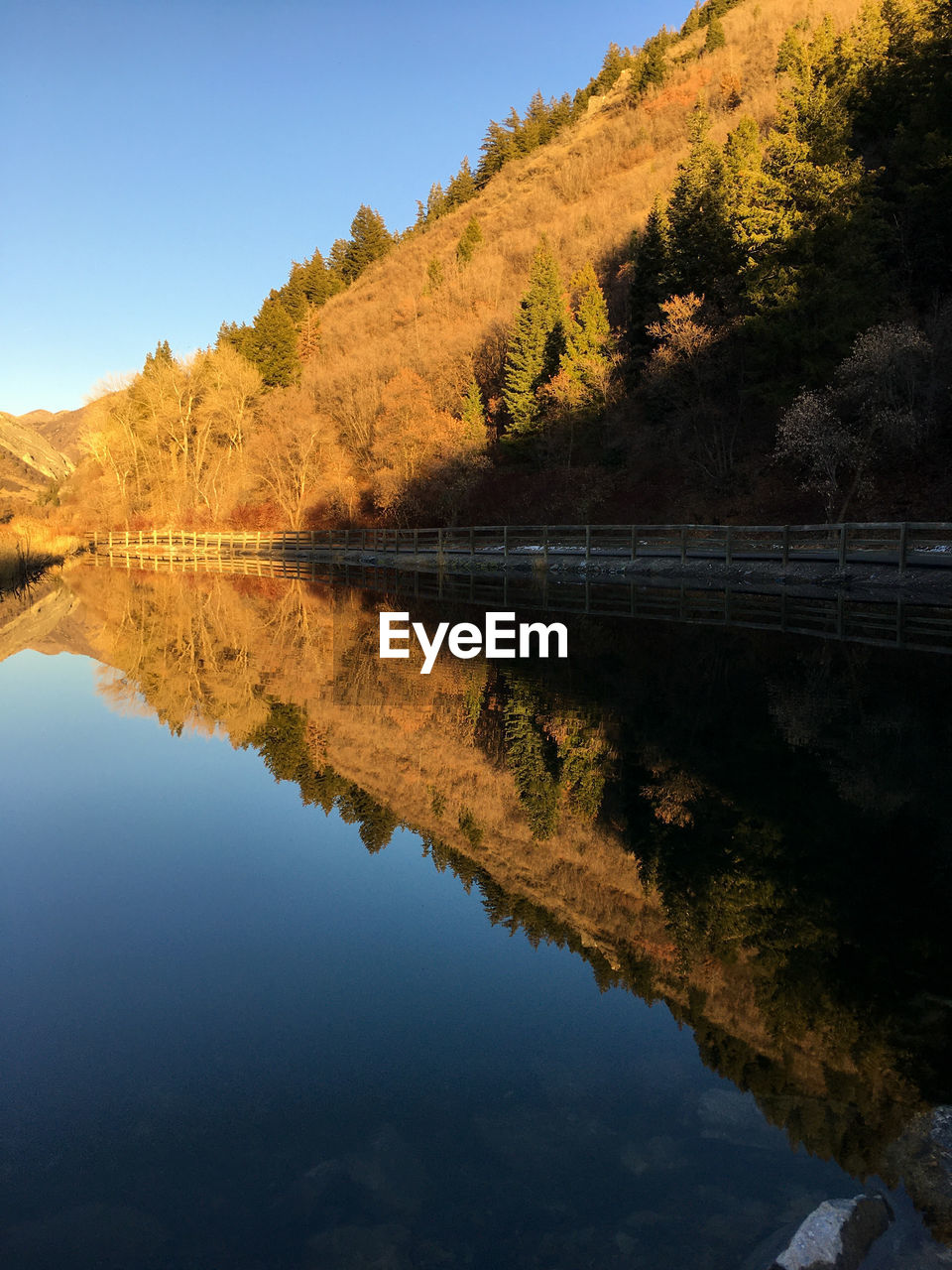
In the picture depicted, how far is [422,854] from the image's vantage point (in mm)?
6938

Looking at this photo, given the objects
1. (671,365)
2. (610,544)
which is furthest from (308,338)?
(610,544)

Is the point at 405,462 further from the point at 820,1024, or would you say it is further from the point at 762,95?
the point at 762,95

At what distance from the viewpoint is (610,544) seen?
38250 millimetres

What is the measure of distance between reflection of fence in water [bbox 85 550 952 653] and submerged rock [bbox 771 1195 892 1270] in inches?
505

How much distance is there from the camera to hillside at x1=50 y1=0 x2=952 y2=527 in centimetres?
3731

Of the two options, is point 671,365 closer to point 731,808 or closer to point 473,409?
point 473,409

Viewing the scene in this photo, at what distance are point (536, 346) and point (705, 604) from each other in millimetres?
39058

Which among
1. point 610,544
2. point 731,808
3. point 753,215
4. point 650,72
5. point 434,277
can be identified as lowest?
point 731,808

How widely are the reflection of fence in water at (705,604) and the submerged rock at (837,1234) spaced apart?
1283 centimetres

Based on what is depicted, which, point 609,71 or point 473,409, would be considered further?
point 609,71

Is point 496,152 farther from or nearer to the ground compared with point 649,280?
farther from the ground

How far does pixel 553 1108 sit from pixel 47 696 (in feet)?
39.7

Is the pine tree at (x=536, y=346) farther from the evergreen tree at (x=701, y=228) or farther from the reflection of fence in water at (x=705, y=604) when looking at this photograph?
the reflection of fence in water at (x=705, y=604)

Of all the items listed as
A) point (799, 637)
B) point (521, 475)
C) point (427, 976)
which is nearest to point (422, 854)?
point (427, 976)
